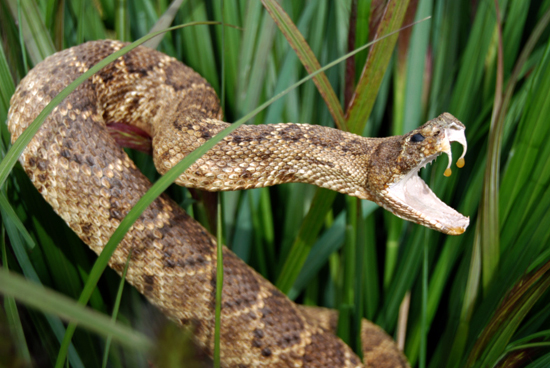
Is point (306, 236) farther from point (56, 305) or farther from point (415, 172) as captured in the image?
point (56, 305)

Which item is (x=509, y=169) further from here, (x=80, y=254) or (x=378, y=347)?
(x=80, y=254)

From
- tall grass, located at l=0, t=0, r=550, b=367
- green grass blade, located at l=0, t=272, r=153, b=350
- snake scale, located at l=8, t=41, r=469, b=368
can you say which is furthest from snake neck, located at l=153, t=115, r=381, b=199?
green grass blade, located at l=0, t=272, r=153, b=350

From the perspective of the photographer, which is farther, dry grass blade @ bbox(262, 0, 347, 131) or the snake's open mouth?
the snake's open mouth

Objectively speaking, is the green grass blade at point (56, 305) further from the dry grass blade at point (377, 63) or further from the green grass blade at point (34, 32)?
the green grass blade at point (34, 32)

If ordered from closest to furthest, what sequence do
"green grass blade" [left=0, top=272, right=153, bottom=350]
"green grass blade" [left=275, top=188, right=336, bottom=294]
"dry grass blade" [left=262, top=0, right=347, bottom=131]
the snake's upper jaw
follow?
"green grass blade" [left=0, top=272, right=153, bottom=350] < "dry grass blade" [left=262, top=0, right=347, bottom=131] < the snake's upper jaw < "green grass blade" [left=275, top=188, right=336, bottom=294]

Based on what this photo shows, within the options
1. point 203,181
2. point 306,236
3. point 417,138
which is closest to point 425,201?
point 417,138

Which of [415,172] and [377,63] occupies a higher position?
[377,63]

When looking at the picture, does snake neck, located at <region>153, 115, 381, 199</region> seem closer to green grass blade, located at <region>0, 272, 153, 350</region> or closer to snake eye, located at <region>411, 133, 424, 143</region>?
snake eye, located at <region>411, 133, 424, 143</region>

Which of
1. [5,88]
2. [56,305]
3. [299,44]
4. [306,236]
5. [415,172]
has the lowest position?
[306,236]

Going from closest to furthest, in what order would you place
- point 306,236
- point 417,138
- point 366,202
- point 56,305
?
1. point 56,305
2. point 417,138
3. point 306,236
4. point 366,202
